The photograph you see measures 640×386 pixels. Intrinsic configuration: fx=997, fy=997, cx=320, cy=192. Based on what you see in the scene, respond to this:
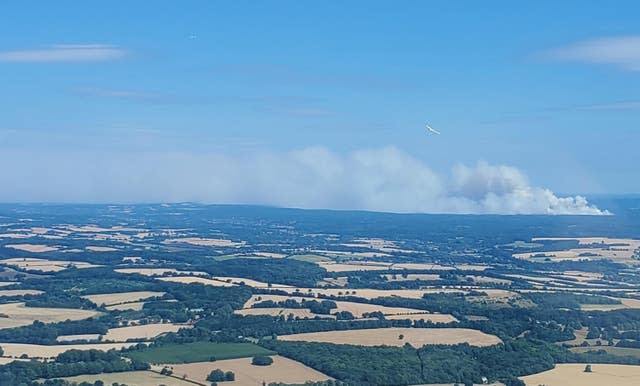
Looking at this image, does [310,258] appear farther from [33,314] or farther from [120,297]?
[33,314]

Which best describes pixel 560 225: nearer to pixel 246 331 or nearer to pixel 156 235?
pixel 156 235

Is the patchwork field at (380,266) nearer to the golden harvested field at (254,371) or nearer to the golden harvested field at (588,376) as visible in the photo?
the golden harvested field at (254,371)

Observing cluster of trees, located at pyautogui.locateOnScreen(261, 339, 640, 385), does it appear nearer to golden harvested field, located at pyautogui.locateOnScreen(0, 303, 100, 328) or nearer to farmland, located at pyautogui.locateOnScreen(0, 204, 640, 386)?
farmland, located at pyautogui.locateOnScreen(0, 204, 640, 386)

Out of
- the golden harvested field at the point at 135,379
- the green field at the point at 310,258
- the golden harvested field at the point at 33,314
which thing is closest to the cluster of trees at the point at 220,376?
the golden harvested field at the point at 135,379

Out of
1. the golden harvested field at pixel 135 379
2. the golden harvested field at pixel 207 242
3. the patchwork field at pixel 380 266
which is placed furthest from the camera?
the golden harvested field at pixel 207 242

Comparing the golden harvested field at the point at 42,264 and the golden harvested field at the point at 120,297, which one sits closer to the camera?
the golden harvested field at the point at 120,297

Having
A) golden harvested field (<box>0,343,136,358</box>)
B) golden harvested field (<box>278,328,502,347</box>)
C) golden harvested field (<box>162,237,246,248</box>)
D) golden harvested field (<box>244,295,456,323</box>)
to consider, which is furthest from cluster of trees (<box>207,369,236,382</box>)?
golden harvested field (<box>162,237,246,248</box>)

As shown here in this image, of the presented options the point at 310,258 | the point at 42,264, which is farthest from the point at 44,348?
the point at 310,258
